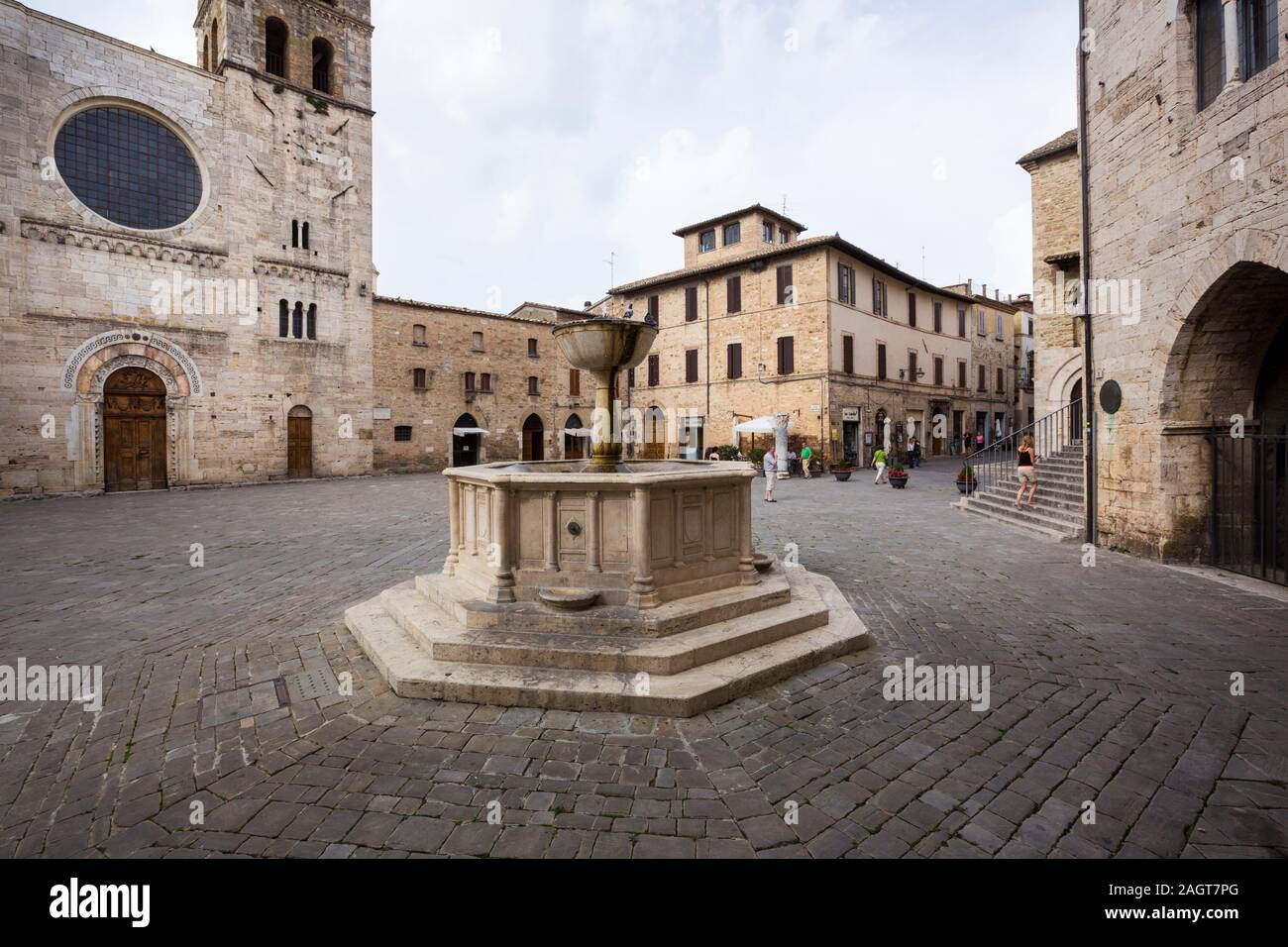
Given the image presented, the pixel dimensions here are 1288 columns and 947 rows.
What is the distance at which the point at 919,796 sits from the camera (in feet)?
9.61

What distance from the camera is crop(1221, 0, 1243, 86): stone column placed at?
684 cm

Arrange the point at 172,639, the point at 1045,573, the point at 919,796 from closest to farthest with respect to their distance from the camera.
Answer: the point at 919,796 → the point at 172,639 → the point at 1045,573

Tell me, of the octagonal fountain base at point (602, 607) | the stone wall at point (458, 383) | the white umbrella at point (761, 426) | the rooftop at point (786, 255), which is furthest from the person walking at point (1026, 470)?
the stone wall at point (458, 383)

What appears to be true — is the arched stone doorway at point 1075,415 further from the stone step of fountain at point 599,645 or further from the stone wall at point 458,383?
the stone wall at point 458,383

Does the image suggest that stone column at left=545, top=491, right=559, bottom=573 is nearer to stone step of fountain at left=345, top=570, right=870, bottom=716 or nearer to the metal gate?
stone step of fountain at left=345, top=570, right=870, bottom=716

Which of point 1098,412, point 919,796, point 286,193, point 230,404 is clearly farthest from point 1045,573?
point 286,193

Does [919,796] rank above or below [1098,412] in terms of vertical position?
below

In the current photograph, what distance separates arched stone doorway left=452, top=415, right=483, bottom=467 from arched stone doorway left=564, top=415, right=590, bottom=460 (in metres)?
5.23

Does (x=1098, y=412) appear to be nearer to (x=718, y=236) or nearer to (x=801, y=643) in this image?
(x=801, y=643)

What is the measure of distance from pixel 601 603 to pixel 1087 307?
9.00 metres

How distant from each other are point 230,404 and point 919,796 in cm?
2551

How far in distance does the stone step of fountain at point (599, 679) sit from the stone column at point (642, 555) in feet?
2.30
